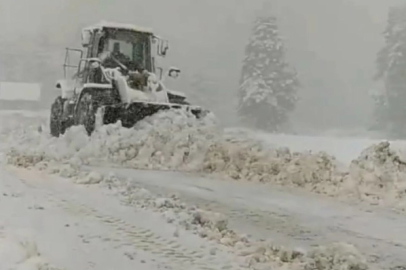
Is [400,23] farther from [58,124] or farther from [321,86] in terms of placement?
[58,124]

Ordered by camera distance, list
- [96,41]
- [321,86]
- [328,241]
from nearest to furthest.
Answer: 1. [328,241]
2. [321,86]
3. [96,41]

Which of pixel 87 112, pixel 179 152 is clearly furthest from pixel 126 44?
pixel 179 152

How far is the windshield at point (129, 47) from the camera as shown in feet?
6.68

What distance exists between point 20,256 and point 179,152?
597 mm

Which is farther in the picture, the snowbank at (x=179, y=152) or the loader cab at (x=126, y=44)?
the loader cab at (x=126, y=44)

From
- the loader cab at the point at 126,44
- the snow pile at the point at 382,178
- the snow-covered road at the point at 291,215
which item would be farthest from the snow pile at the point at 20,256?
the snow pile at the point at 382,178

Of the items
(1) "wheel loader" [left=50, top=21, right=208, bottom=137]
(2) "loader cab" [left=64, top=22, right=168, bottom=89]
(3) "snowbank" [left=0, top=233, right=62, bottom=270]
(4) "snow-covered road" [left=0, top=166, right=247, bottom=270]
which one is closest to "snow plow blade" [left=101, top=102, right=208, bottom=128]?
(1) "wheel loader" [left=50, top=21, right=208, bottom=137]

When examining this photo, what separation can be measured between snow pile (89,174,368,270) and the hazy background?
1.08ft

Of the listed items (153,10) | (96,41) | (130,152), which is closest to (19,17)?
(96,41)

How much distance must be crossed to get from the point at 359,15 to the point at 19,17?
1.18 m

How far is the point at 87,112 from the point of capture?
2.07m

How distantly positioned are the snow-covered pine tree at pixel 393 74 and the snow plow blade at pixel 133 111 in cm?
56

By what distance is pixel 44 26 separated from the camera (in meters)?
2.14

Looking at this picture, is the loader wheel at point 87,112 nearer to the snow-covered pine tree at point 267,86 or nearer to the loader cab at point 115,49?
the loader cab at point 115,49
